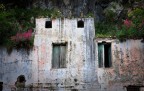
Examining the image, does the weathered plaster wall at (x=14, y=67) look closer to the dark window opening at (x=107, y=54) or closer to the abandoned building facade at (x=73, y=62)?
the abandoned building facade at (x=73, y=62)

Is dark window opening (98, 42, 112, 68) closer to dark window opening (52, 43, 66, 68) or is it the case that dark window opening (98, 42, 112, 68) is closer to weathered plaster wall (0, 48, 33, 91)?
dark window opening (52, 43, 66, 68)

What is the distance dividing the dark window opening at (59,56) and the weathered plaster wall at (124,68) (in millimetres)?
2735

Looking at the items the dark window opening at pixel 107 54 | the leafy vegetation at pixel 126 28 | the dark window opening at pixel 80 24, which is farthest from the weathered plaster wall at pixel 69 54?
the leafy vegetation at pixel 126 28

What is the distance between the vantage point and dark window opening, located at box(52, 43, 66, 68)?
76.1 ft

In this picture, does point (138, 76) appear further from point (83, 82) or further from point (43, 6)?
point (43, 6)

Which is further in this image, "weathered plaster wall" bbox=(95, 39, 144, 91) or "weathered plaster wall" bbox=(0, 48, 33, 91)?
"weathered plaster wall" bbox=(0, 48, 33, 91)

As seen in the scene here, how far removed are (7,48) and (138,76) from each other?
980 cm

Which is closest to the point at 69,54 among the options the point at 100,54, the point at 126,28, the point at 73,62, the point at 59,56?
the point at 73,62

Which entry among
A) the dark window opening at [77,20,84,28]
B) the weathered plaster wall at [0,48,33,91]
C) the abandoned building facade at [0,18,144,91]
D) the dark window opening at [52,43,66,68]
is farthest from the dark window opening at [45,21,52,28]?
the weathered plaster wall at [0,48,33,91]

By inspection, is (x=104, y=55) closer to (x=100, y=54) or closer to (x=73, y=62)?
(x=100, y=54)

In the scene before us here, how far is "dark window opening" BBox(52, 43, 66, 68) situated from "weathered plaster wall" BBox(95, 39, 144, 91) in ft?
8.97

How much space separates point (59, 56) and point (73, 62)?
4.05 feet

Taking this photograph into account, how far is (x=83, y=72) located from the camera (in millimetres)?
22578

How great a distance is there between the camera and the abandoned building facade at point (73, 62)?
22.3m
